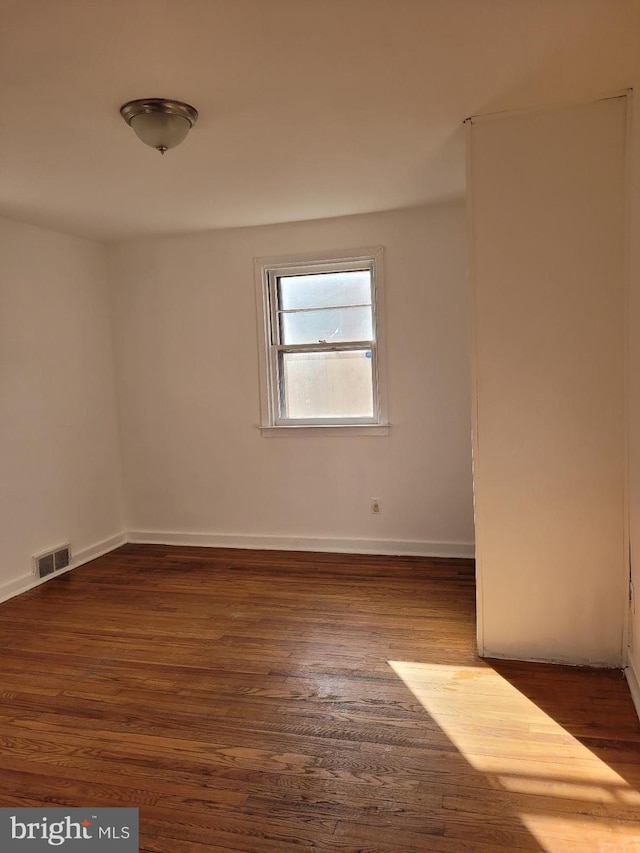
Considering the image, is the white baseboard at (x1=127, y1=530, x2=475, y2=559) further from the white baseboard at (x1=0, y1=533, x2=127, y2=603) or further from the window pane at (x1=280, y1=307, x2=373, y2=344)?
the window pane at (x1=280, y1=307, x2=373, y2=344)

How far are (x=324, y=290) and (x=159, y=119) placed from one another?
2343mm

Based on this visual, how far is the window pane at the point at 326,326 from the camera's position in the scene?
4.62m

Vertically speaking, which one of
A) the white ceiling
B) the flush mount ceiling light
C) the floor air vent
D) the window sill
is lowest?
the floor air vent

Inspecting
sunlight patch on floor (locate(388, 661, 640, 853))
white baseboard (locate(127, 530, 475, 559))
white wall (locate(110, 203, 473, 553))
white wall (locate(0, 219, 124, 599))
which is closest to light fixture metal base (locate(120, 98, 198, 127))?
white wall (locate(0, 219, 124, 599))

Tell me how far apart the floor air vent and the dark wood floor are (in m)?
0.43

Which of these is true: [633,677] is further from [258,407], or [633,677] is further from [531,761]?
[258,407]

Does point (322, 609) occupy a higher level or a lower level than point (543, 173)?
lower

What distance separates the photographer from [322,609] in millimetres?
3674

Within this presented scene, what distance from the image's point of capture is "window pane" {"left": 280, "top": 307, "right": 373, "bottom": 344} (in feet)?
15.2

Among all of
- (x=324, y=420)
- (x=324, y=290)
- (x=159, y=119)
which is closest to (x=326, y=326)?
(x=324, y=290)

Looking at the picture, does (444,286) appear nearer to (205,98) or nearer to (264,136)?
(264,136)

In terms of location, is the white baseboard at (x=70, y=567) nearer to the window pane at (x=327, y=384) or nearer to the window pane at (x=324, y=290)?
the window pane at (x=327, y=384)

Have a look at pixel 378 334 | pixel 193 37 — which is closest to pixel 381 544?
pixel 378 334

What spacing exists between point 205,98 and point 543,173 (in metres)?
1.46
